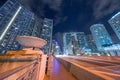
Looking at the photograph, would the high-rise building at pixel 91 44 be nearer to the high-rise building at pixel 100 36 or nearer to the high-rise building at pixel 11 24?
the high-rise building at pixel 100 36

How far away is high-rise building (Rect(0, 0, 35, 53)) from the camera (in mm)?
71688

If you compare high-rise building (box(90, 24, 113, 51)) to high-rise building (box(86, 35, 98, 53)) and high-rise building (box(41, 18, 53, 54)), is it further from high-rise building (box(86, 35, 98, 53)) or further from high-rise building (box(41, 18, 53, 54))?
high-rise building (box(41, 18, 53, 54))

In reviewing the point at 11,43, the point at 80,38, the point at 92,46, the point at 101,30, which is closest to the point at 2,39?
the point at 11,43

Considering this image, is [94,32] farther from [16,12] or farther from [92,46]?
[16,12]

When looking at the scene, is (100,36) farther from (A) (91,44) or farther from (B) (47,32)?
(B) (47,32)

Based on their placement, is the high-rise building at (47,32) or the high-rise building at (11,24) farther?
the high-rise building at (47,32)

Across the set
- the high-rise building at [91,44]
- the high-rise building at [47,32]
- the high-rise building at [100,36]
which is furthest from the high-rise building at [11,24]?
the high-rise building at [91,44]

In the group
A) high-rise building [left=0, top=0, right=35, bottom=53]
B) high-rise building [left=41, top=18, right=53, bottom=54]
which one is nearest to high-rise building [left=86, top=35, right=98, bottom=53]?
high-rise building [left=41, top=18, right=53, bottom=54]

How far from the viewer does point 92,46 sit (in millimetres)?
148250

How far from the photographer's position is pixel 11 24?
76000 mm

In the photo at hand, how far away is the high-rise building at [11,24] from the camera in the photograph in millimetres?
71688

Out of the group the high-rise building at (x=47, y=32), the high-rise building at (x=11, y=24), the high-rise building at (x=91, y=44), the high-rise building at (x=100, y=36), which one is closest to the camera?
the high-rise building at (x=11, y=24)

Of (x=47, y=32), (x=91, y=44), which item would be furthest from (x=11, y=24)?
(x=91, y=44)

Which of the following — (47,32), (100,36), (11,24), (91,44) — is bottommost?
(91,44)
